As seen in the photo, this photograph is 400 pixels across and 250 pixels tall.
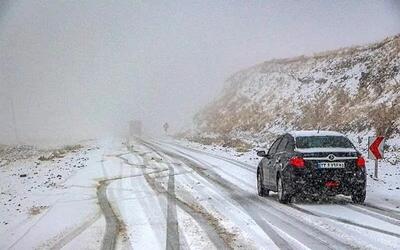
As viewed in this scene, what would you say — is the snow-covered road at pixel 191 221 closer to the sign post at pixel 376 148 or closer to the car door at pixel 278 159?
the car door at pixel 278 159

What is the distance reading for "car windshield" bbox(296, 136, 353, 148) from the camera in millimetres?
11008

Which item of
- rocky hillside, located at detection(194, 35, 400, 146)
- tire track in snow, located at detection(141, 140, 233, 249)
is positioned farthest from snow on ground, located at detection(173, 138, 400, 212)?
rocky hillside, located at detection(194, 35, 400, 146)

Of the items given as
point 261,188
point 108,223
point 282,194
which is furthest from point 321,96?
point 108,223

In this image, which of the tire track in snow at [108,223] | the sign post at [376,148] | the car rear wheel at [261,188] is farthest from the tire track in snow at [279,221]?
the sign post at [376,148]

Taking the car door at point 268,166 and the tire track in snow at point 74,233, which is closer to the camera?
the tire track in snow at point 74,233

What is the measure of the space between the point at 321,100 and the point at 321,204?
25473 millimetres

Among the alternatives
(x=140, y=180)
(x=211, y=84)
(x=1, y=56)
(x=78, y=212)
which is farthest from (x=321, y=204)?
(x=1, y=56)

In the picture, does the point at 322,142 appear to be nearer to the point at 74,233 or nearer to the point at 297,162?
the point at 297,162

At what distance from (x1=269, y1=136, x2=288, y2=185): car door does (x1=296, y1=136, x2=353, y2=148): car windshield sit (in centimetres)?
45

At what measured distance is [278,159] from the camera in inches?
452

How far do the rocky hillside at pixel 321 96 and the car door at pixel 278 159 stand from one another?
1100 cm

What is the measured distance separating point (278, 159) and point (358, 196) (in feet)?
6.30

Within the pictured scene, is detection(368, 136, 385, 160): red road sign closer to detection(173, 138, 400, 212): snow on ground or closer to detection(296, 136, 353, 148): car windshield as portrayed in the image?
detection(173, 138, 400, 212): snow on ground

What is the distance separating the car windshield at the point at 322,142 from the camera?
433 inches
